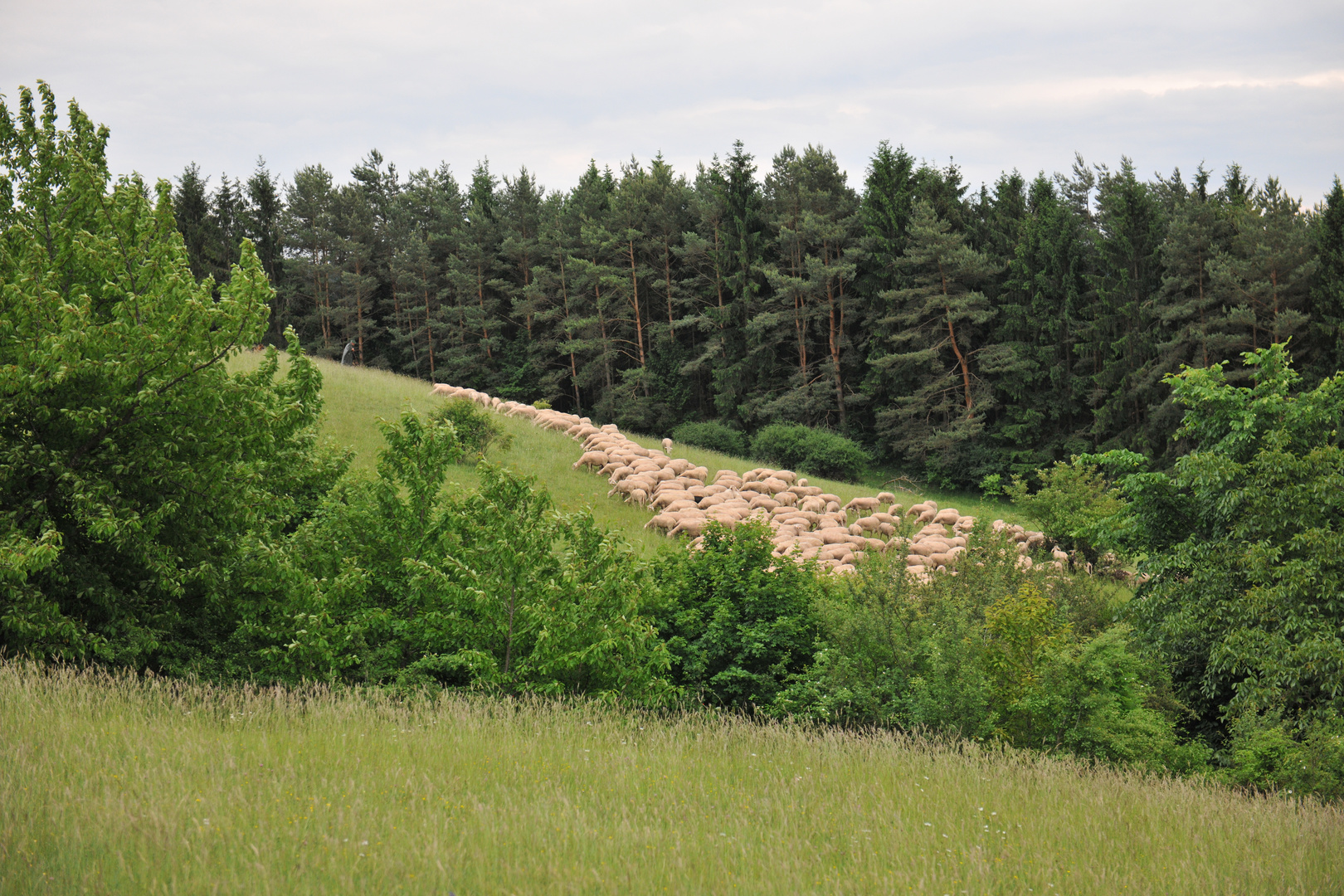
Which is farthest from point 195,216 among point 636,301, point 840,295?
point 840,295

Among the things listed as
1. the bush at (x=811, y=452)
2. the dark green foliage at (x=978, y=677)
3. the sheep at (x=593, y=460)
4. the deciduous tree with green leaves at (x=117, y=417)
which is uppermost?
the deciduous tree with green leaves at (x=117, y=417)

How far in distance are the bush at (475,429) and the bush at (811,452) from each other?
1465cm

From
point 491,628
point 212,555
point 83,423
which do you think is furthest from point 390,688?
point 83,423

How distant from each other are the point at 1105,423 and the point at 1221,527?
27153 mm

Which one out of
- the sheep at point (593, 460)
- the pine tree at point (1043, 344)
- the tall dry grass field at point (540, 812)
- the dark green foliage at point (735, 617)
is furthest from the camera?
the pine tree at point (1043, 344)

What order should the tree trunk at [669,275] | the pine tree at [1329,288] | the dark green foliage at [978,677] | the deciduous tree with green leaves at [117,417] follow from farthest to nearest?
the tree trunk at [669,275] → the pine tree at [1329,288] → the dark green foliage at [978,677] → the deciduous tree with green leaves at [117,417]

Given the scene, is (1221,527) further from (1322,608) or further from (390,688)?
(390,688)

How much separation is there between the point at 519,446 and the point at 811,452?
1493 cm

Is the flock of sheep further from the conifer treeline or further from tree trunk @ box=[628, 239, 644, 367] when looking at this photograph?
tree trunk @ box=[628, 239, 644, 367]

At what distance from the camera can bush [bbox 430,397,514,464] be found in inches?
1003

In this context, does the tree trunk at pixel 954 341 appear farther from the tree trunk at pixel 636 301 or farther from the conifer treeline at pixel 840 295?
the tree trunk at pixel 636 301

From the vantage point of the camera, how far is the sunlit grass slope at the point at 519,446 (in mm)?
22891

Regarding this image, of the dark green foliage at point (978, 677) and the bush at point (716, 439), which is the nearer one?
the dark green foliage at point (978, 677)

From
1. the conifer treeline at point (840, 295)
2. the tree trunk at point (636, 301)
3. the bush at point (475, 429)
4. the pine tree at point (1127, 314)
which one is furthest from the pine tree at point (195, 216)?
the pine tree at point (1127, 314)
